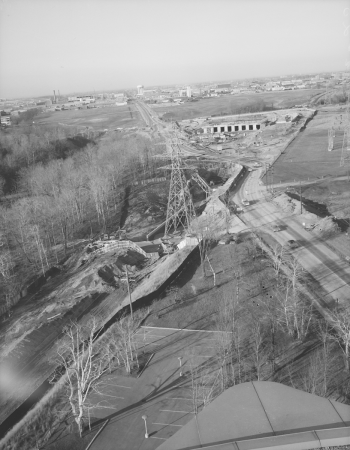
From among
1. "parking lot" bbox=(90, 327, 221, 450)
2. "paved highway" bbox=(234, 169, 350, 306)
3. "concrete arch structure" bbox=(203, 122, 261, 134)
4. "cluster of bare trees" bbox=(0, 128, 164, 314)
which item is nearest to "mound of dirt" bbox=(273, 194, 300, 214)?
"paved highway" bbox=(234, 169, 350, 306)

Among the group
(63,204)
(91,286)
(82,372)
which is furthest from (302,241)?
(63,204)

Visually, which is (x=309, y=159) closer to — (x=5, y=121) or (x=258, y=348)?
(x=258, y=348)

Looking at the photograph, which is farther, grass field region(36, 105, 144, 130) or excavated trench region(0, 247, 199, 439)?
grass field region(36, 105, 144, 130)

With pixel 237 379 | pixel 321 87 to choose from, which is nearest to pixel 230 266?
pixel 237 379

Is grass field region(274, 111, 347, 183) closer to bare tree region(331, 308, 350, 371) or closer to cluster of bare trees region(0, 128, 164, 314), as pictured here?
cluster of bare trees region(0, 128, 164, 314)

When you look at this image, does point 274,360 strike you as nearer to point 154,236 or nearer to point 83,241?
point 154,236
